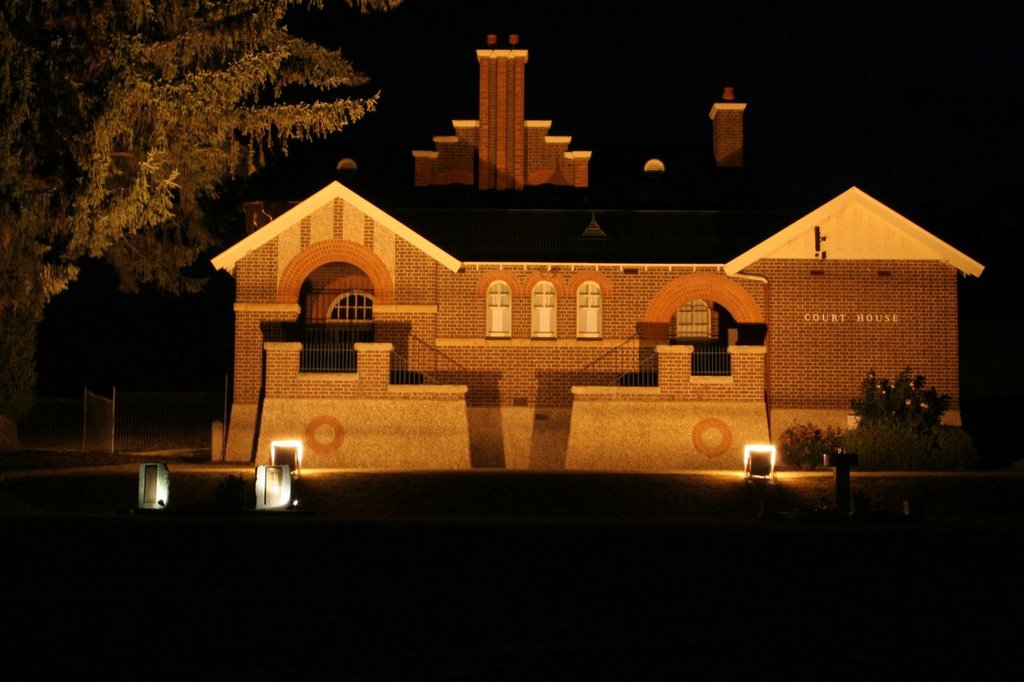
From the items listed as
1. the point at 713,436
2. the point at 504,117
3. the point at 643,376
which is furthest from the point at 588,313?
the point at 504,117

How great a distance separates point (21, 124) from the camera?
973 inches

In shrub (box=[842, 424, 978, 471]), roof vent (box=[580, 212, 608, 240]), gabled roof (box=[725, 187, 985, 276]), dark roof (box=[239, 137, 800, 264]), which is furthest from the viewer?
roof vent (box=[580, 212, 608, 240])

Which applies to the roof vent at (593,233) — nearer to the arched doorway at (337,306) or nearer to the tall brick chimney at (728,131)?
the arched doorway at (337,306)

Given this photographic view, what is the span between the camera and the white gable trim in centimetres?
3136

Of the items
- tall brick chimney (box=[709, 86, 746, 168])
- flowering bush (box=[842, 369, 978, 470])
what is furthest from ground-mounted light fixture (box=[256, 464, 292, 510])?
tall brick chimney (box=[709, 86, 746, 168])

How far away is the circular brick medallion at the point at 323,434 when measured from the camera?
29.6 meters

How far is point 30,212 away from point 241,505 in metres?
7.55

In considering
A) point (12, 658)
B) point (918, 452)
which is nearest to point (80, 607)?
point (12, 658)

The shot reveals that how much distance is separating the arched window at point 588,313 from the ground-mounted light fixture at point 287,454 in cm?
937

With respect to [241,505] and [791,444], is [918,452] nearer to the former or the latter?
[791,444]

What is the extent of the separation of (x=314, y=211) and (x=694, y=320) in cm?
988

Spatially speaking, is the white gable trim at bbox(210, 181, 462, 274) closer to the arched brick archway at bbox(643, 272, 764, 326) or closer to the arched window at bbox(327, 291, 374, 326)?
the arched window at bbox(327, 291, 374, 326)

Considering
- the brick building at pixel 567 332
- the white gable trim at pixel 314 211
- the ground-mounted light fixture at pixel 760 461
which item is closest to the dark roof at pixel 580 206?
the brick building at pixel 567 332

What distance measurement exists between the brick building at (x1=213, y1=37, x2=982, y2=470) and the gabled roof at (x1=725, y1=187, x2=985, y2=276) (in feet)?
0.15
